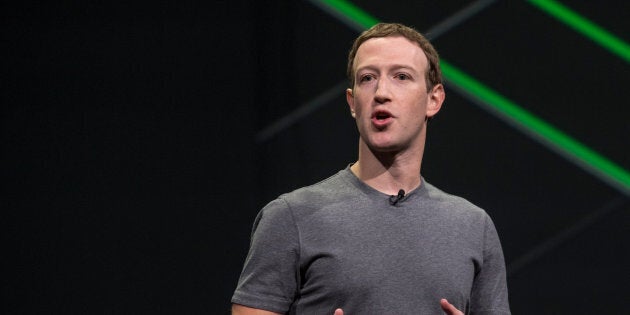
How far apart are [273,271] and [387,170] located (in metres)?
0.30

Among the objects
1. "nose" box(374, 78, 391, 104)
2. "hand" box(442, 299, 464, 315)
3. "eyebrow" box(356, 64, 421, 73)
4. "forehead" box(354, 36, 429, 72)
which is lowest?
"hand" box(442, 299, 464, 315)

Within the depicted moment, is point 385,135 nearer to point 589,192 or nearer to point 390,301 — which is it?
point 390,301

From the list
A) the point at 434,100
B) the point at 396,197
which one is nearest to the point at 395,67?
the point at 434,100

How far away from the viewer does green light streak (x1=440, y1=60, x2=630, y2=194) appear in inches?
97.4

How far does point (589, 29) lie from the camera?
250 cm

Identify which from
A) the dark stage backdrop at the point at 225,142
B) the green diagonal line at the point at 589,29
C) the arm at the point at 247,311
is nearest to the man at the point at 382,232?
the arm at the point at 247,311

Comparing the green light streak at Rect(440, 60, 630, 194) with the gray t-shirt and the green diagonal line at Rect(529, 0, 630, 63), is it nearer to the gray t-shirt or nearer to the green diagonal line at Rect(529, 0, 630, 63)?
the green diagonal line at Rect(529, 0, 630, 63)

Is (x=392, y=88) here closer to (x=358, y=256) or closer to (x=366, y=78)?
(x=366, y=78)

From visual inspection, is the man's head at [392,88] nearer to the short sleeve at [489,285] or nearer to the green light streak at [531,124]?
the short sleeve at [489,285]

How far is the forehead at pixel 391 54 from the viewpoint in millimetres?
1605

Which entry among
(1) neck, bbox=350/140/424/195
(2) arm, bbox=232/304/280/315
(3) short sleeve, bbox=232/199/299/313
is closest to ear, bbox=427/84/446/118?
(1) neck, bbox=350/140/424/195

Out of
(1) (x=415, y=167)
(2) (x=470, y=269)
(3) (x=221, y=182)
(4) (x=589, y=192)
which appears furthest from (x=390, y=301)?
(4) (x=589, y=192)

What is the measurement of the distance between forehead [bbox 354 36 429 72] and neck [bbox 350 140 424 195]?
6.3 inches

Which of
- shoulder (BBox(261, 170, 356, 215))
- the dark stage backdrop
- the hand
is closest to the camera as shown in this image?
the hand
